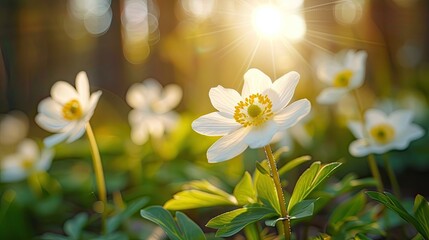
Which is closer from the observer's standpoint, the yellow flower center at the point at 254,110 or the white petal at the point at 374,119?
the yellow flower center at the point at 254,110

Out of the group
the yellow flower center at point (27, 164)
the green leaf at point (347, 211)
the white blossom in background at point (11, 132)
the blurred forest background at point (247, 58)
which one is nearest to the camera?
the green leaf at point (347, 211)

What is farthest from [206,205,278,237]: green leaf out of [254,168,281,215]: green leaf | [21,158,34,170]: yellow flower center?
[21,158,34,170]: yellow flower center

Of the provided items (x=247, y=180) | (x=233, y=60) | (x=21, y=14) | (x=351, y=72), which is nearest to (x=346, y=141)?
(x=351, y=72)

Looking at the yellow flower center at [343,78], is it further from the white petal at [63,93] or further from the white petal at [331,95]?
the white petal at [63,93]

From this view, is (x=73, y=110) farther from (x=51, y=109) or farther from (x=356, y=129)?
(x=356, y=129)

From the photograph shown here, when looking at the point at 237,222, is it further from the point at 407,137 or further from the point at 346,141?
the point at 346,141

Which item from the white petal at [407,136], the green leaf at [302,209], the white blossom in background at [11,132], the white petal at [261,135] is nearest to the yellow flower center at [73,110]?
the white petal at [261,135]

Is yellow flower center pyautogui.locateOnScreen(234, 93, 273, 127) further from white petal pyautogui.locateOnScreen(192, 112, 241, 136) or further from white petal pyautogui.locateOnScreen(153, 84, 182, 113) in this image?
white petal pyautogui.locateOnScreen(153, 84, 182, 113)

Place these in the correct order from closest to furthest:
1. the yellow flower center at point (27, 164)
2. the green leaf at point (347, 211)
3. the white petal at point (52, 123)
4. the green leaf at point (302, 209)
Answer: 1. the green leaf at point (302, 209)
2. the green leaf at point (347, 211)
3. the white petal at point (52, 123)
4. the yellow flower center at point (27, 164)
